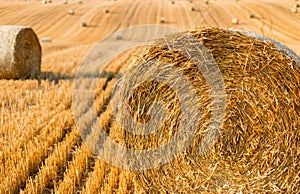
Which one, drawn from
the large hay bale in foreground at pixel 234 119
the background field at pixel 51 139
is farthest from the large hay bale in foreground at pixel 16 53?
the large hay bale in foreground at pixel 234 119

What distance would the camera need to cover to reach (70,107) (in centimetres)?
661

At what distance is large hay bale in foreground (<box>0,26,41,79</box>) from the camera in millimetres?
8359

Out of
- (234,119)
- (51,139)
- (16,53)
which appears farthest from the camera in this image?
(16,53)

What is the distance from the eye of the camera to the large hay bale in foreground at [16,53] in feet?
27.4

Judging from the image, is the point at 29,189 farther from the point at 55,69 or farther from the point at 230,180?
the point at 55,69

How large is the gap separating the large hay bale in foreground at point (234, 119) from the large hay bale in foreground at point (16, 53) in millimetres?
5591

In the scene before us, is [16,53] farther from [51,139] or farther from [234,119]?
[234,119]

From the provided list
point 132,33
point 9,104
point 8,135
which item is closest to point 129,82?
point 8,135

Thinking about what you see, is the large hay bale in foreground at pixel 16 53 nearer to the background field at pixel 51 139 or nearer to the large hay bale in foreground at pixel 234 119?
the background field at pixel 51 139

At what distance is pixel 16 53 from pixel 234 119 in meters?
6.36

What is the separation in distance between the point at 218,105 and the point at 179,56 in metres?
0.54

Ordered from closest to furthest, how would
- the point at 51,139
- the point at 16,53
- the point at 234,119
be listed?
the point at 234,119 → the point at 51,139 → the point at 16,53

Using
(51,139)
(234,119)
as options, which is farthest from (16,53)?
Answer: (234,119)

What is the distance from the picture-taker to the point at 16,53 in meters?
8.46
